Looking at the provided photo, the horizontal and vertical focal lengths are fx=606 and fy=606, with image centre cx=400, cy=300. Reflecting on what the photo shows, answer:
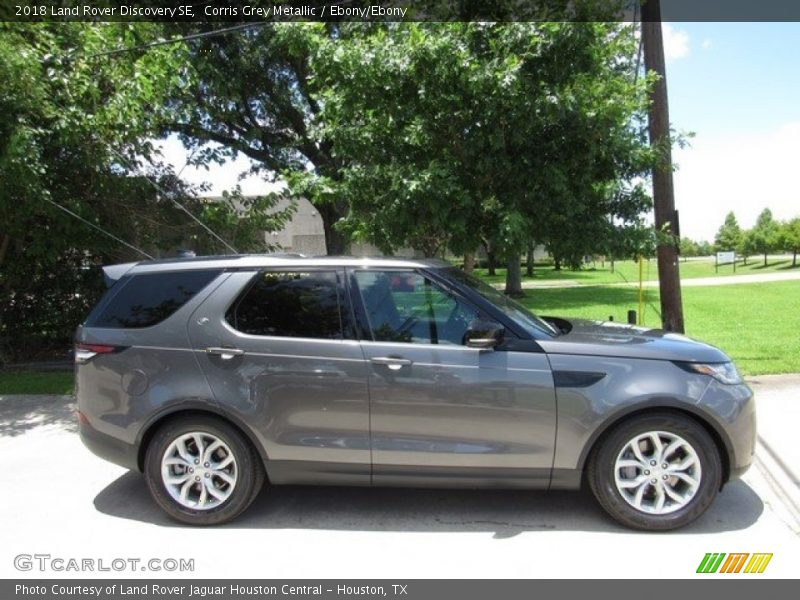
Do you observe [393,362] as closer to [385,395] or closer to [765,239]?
[385,395]

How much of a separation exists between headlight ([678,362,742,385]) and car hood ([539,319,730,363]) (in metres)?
0.03

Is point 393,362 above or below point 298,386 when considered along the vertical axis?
above

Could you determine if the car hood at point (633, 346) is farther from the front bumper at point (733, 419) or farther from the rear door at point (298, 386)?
the rear door at point (298, 386)

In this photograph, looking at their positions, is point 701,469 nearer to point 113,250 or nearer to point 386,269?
point 386,269

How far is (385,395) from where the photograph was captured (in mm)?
3689

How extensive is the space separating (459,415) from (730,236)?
87574 mm

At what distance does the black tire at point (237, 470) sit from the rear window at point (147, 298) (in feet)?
2.39

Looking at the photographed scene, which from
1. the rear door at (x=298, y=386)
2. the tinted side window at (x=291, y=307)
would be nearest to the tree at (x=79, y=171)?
the tinted side window at (x=291, y=307)

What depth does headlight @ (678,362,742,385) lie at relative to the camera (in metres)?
3.68

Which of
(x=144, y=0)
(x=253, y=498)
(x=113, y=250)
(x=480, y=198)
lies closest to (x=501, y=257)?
(x=480, y=198)

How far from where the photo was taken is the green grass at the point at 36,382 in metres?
7.85

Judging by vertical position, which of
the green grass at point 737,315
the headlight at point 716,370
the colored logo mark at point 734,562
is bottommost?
the colored logo mark at point 734,562
